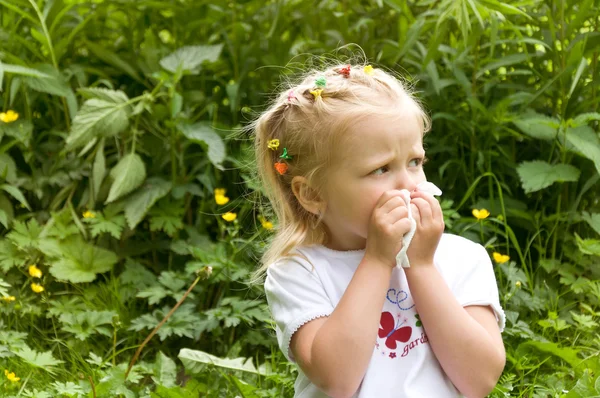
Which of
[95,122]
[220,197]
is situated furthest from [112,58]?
[220,197]

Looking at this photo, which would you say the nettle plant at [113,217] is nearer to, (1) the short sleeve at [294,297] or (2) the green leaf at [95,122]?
(2) the green leaf at [95,122]

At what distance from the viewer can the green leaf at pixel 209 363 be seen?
2.45 meters

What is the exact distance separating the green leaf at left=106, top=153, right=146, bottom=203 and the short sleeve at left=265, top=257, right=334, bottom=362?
3.97 ft

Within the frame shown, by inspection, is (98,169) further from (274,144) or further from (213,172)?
(274,144)

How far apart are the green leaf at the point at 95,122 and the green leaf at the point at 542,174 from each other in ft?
4.57

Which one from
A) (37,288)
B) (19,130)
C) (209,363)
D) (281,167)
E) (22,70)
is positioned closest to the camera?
(281,167)

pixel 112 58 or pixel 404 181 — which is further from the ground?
pixel 404 181

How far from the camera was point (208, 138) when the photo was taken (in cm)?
297

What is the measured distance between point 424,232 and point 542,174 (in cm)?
117

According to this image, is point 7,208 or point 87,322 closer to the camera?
point 87,322

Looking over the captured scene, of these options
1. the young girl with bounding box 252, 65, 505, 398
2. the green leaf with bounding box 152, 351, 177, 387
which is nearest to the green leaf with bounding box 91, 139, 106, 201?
the green leaf with bounding box 152, 351, 177, 387

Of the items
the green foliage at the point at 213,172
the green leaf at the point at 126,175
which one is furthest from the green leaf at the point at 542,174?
the green leaf at the point at 126,175

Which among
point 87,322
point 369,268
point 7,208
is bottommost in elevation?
point 87,322

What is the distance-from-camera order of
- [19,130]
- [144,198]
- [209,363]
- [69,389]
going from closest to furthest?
[69,389] < [209,363] < [144,198] < [19,130]
